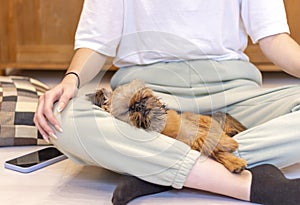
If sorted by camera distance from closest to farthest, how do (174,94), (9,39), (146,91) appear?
1. (146,91)
2. (174,94)
3. (9,39)

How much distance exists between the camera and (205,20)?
1229mm

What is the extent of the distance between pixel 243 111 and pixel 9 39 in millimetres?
1458

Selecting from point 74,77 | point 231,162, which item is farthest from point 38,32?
point 231,162

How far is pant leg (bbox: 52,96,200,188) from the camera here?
3.32 feet

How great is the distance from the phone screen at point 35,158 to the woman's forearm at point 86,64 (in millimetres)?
250

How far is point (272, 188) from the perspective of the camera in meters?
0.99

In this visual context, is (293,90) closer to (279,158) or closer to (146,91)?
(279,158)

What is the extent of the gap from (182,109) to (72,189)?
294 millimetres

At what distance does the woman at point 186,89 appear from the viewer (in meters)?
1.02

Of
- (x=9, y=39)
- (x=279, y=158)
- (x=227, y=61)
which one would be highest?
(x=227, y=61)

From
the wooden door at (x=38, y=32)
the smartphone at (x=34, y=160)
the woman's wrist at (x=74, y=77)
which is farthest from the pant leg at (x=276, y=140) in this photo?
the wooden door at (x=38, y=32)

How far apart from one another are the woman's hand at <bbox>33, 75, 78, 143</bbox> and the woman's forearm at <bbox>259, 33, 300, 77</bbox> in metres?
0.48

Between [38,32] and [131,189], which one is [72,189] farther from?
[38,32]

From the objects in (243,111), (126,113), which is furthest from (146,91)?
(243,111)
